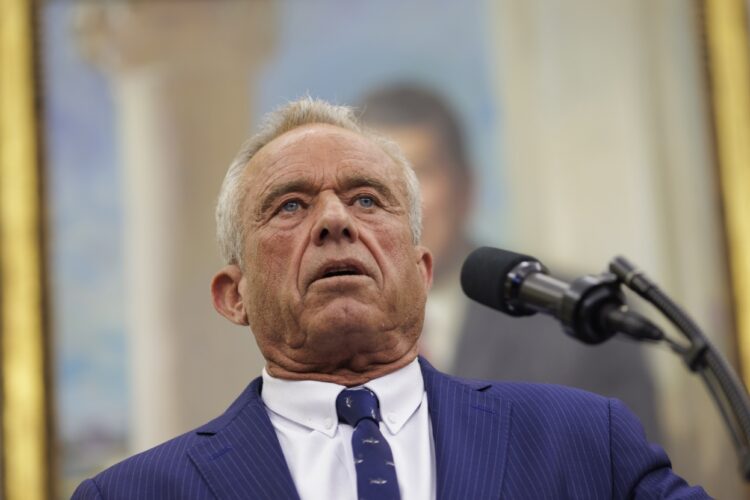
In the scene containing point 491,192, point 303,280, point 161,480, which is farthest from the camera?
point 491,192

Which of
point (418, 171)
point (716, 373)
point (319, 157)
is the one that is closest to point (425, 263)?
point (319, 157)

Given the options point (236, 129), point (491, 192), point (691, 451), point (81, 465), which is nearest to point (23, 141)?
point (236, 129)

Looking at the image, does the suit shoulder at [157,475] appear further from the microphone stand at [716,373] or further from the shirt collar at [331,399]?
the microphone stand at [716,373]

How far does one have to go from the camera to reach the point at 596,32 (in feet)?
14.2

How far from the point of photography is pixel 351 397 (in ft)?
7.23

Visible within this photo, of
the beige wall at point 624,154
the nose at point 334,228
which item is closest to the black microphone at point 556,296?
the nose at point 334,228

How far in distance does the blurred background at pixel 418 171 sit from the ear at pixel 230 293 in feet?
4.98

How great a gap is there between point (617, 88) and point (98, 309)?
2.15 meters

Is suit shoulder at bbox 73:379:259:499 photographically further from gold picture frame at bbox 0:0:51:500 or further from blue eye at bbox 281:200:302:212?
gold picture frame at bbox 0:0:51:500

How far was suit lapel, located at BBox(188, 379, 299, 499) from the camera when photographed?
81.1 inches

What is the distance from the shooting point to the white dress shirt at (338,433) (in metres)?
2.08

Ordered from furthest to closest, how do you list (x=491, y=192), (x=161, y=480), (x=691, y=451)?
(x=491, y=192) < (x=691, y=451) < (x=161, y=480)

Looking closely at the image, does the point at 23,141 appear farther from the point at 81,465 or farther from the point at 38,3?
the point at 81,465

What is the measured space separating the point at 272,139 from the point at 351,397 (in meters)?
0.68
